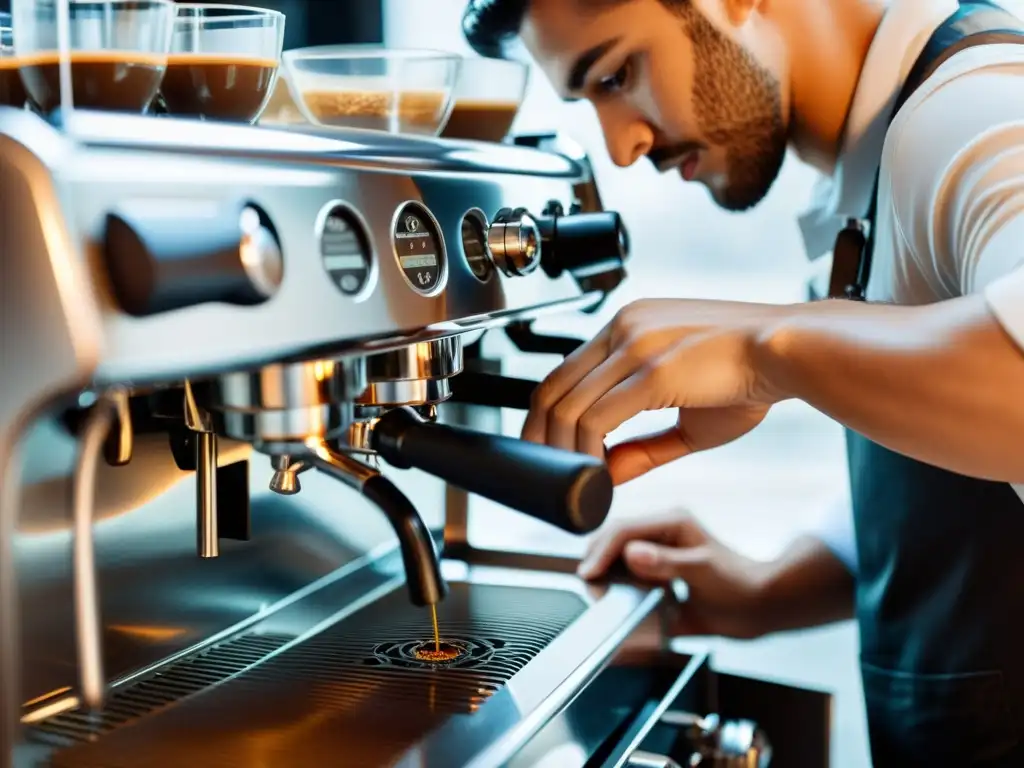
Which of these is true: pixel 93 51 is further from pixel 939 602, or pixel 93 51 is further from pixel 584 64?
pixel 939 602

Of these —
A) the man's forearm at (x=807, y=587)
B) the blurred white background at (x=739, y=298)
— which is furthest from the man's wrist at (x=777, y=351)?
the blurred white background at (x=739, y=298)

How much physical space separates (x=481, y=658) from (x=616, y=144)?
1.53ft

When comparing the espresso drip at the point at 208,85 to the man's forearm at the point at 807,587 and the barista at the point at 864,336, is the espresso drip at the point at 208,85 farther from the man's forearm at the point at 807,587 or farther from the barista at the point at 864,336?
the man's forearm at the point at 807,587

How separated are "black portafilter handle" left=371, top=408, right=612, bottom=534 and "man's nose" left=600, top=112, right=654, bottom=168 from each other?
49cm

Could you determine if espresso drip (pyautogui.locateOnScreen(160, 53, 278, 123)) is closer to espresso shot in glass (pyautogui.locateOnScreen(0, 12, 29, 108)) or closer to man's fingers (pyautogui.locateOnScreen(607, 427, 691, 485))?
espresso shot in glass (pyautogui.locateOnScreen(0, 12, 29, 108))

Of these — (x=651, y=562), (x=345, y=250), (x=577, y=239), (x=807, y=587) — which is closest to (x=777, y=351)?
(x=577, y=239)

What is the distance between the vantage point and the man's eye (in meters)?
0.92

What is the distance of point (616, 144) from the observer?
97 centimetres

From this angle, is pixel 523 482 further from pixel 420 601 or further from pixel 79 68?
pixel 79 68

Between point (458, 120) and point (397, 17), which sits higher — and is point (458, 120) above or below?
below

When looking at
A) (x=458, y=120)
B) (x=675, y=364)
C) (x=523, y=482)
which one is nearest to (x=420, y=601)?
(x=523, y=482)

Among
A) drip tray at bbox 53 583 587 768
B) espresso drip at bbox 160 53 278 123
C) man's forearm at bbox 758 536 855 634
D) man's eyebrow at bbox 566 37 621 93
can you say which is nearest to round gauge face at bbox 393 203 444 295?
espresso drip at bbox 160 53 278 123

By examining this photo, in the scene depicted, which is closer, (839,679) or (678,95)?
(678,95)

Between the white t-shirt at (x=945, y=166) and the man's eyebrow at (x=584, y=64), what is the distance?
199 millimetres
